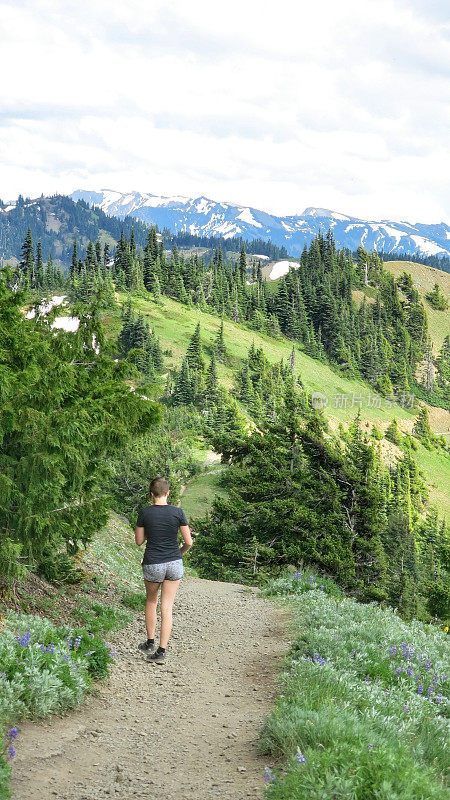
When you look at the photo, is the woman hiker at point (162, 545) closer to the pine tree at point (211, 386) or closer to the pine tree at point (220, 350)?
the pine tree at point (211, 386)

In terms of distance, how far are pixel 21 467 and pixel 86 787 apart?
3252mm

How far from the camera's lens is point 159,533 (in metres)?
7.25

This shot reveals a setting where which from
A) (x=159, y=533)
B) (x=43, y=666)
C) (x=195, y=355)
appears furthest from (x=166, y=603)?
(x=195, y=355)

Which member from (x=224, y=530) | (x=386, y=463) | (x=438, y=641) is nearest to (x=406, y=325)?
(x=386, y=463)

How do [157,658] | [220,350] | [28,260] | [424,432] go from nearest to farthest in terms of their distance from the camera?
1. [157,658]
2. [220,350]
3. [28,260]
4. [424,432]

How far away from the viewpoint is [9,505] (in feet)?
21.6

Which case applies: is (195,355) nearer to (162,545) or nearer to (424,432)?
(424,432)

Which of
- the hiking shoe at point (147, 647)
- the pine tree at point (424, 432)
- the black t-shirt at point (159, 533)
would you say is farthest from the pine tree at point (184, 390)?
the black t-shirt at point (159, 533)

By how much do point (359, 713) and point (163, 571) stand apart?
2.95 m

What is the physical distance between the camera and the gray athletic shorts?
724cm

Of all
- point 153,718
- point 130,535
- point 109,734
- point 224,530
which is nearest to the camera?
point 109,734

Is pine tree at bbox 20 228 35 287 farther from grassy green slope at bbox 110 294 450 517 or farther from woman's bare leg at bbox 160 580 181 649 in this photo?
woman's bare leg at bbox 160 580 181 649

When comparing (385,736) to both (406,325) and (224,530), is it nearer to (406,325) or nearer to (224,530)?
(224,530)

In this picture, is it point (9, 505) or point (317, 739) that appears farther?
point (9, 505)
